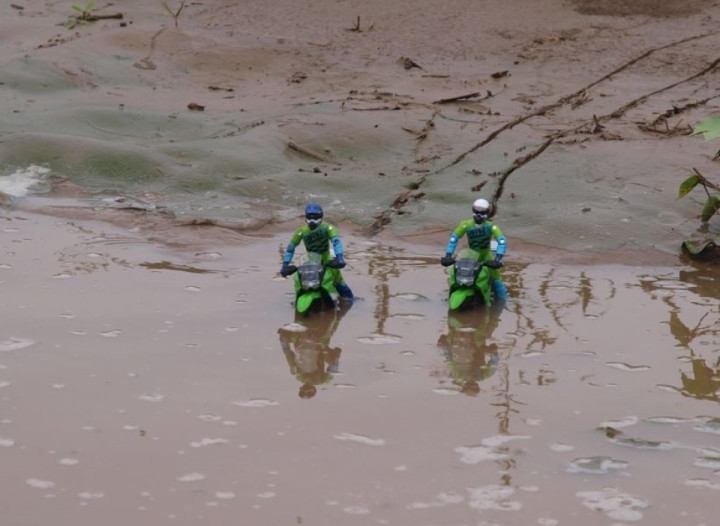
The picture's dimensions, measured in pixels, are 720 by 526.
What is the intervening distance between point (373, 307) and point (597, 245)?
2541 millimetres

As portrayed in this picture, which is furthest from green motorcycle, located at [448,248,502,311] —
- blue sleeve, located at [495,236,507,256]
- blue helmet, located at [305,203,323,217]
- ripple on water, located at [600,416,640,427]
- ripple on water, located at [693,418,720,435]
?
ripple on water, located at [693,418,720,435]

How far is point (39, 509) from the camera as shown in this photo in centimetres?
592

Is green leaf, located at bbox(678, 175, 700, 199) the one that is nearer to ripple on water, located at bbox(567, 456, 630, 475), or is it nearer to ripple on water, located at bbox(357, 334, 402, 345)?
ripple on water, located at bbox(357, 334, 402, 345)

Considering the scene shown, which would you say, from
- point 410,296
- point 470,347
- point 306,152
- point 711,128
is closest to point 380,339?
point 470,347

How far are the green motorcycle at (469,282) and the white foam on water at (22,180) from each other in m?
4.87

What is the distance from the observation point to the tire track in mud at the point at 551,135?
11453 millimetres

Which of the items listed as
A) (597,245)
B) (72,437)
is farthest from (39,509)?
(597,245)

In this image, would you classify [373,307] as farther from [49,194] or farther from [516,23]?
[516,23]

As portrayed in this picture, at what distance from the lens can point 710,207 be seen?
34.9ft

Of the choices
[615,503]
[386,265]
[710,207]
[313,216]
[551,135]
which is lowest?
[615,503]

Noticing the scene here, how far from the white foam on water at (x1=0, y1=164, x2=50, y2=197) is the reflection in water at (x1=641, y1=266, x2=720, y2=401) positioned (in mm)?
6113

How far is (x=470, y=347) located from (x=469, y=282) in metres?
0.78

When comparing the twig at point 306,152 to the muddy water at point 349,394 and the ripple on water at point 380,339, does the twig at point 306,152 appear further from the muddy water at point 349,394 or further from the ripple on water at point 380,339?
the ripple on water at point 380,339

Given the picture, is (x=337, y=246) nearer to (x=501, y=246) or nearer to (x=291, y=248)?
(x=291, y=248)
